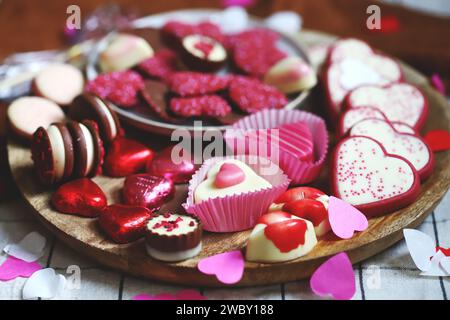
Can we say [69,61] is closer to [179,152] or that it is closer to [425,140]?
[179,152]

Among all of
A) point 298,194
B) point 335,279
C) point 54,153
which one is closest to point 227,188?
point 298,194

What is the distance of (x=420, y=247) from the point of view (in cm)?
132

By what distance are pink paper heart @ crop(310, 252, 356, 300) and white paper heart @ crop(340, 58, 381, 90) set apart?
61 centimetres

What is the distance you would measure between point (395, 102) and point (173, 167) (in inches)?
23.9

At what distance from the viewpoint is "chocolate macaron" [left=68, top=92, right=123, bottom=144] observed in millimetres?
1477

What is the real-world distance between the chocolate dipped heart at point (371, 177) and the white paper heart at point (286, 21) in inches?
A: 27.9

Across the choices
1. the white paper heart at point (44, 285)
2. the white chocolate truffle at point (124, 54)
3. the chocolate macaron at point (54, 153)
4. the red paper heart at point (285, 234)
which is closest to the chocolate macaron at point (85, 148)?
the chocolate macaron at point (54, 153)

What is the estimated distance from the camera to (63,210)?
4.47ft

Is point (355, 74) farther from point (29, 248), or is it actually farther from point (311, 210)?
point (29, 248)

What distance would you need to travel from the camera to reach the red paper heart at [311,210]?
4.19ft

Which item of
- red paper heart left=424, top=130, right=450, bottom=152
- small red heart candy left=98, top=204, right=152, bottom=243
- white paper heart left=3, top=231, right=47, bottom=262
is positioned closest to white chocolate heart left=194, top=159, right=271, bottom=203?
small red heart candy left=98, top=204, right=152, bottom=243

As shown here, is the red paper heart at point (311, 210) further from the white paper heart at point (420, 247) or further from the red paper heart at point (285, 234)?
the white paper heart at point (420, 247)
